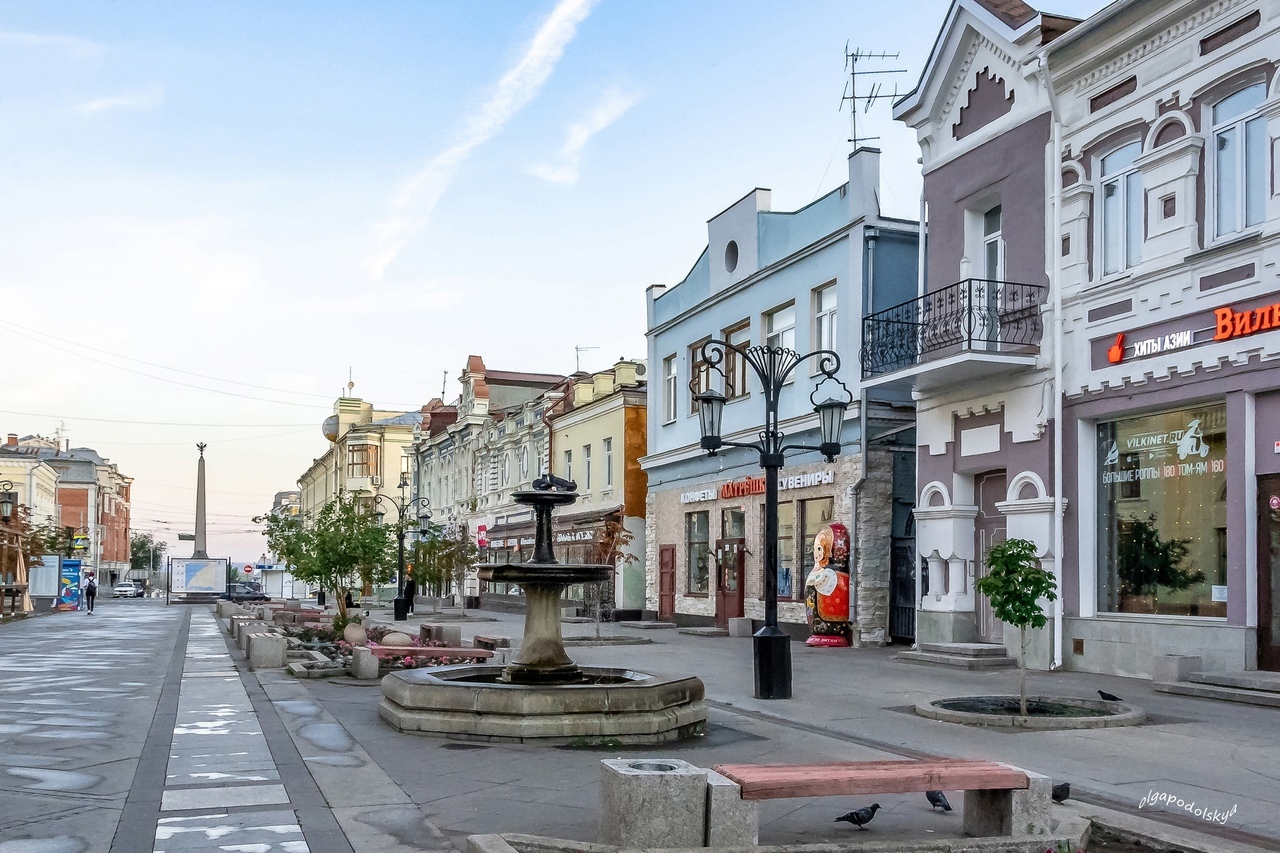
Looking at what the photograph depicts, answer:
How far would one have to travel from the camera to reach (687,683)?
11.4 meters

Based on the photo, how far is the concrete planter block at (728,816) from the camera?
6.16m

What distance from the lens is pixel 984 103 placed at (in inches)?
782

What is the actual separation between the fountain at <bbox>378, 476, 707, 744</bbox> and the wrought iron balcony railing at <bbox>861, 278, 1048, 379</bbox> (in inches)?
347

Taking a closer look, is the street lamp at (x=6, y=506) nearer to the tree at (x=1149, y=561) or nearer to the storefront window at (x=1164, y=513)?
the storefront window at (x=1164, y=513)

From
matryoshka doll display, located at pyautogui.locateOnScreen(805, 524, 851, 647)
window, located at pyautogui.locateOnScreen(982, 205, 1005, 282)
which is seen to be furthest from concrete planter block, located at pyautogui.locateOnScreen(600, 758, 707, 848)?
matryoshka doll display, located at pyautogui.locateOnScreen(805, 524, 851, 647)

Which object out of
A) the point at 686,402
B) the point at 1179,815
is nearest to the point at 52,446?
the point at 686,402

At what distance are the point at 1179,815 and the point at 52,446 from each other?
449ft

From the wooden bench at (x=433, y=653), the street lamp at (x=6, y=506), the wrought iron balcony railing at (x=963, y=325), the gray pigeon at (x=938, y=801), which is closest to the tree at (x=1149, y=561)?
the wrought iron balcony railing at (x=963, y=325)

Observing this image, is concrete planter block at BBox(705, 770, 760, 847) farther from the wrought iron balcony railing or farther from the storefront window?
the wrought iron balcony railing

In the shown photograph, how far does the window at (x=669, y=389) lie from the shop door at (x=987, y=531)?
14.6 meters

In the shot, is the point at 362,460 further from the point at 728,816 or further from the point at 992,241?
the point at 728,816

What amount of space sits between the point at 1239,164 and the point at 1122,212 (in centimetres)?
195

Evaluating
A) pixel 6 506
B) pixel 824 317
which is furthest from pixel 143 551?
pixel 824 317

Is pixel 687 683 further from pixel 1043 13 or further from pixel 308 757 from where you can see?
pixel 1043 13
